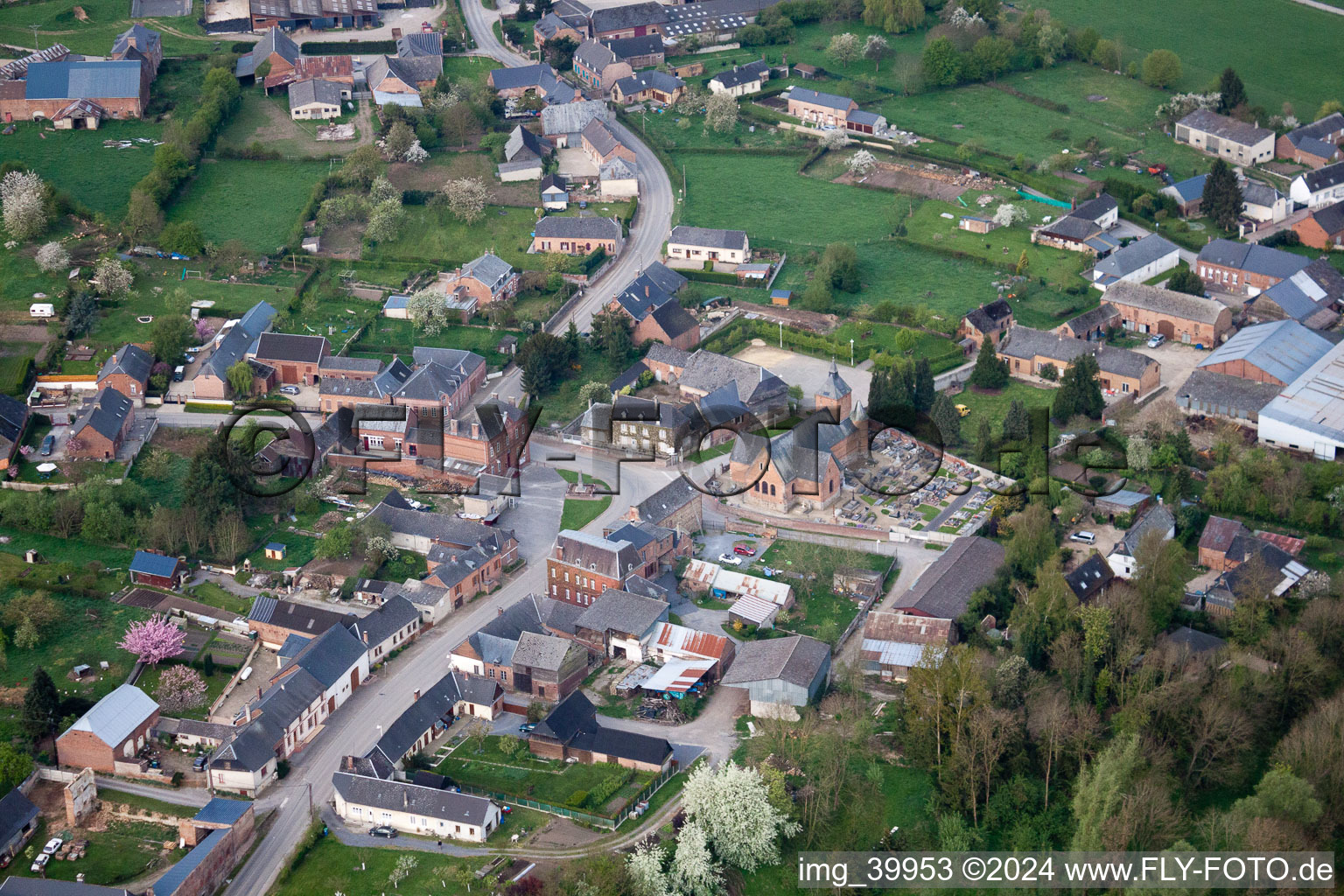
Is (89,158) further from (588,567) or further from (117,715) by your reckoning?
(117,715)

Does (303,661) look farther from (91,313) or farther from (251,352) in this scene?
(91,313)

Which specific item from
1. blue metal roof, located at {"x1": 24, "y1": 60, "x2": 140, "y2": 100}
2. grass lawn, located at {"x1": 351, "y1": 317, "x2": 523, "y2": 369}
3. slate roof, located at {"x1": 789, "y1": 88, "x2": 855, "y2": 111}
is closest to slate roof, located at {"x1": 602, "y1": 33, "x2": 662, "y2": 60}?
slate roof, located at {"x1": 789, "y1": 88, "x2": 855, "y2": 111}

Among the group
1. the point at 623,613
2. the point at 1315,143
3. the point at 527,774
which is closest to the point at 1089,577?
the point at 623,613

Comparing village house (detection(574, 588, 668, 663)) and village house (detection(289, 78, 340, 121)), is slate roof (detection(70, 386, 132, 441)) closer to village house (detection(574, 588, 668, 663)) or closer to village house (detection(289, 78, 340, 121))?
village house (detection(574, 588, 668, 663))

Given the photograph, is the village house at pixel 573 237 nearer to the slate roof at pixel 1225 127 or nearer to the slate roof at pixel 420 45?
the slate roof at pixel 420 45

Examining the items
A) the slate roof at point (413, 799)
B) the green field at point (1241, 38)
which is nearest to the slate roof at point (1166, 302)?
the green field at point (1241, 38)

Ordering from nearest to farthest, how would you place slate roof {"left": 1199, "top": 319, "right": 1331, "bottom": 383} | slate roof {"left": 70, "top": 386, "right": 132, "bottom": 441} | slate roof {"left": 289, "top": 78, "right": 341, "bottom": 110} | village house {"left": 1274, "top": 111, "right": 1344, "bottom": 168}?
slate roof {"left": 70, "top": 386, "right": 132, "bottom": 441}, slate roof {"left": 1199, "top": 319, "right": 1331, "bottom": 383}, village house {"left": 1274, "top": 111, "right": 1344, "bottom": 168}, slate roof {"left": 289, "top": 78, "right": 341, "bottom": 110}
